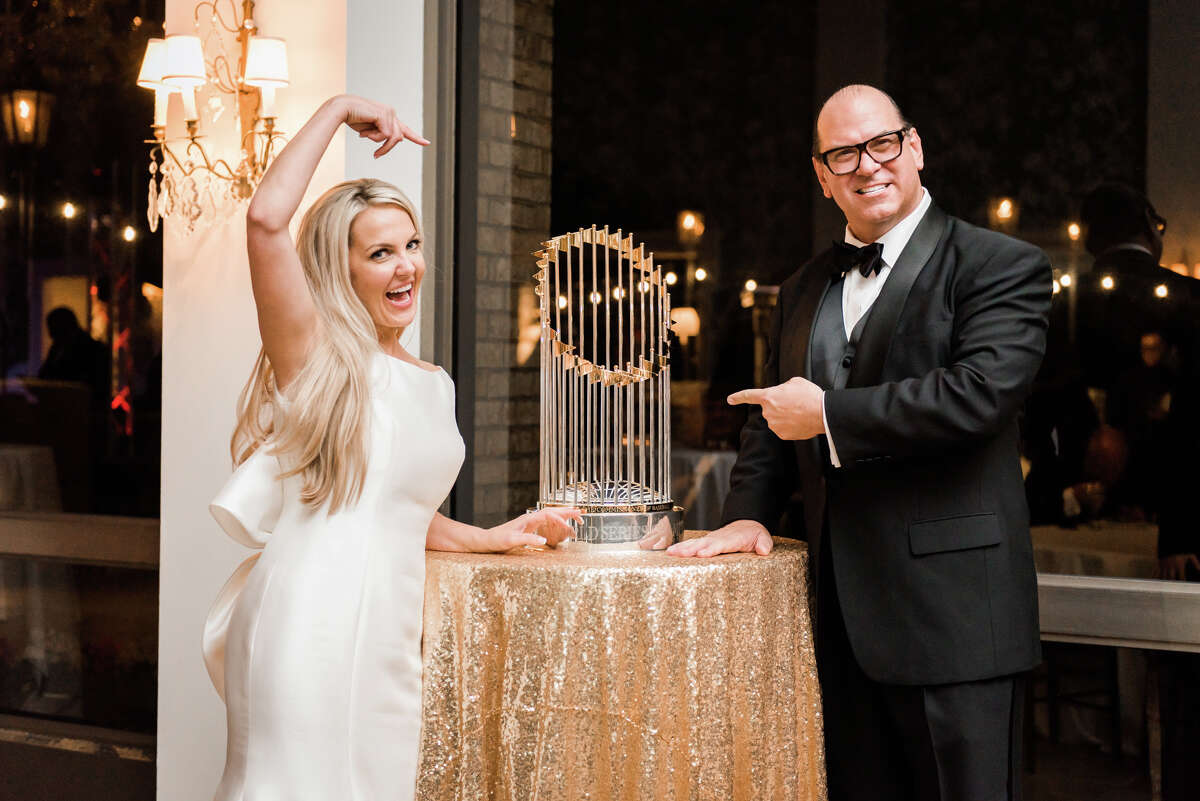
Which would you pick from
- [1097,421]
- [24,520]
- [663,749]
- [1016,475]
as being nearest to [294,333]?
[663,749]

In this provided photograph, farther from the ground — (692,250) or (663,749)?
(692,250)

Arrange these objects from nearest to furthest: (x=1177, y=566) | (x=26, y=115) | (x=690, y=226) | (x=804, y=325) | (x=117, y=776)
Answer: (x=804, y=325), (x=1177, y=566), (x=690, y=226), (x=117, y=776), (x=26, y=115)

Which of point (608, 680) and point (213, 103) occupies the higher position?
point (213, 103)

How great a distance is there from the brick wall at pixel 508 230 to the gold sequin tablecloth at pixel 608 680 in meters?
1.31

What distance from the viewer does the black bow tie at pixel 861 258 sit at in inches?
85.2

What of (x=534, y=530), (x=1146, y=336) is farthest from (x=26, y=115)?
(x=1146, y=336)

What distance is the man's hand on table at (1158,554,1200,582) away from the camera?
2.73m

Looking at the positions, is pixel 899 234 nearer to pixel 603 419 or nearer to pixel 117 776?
pixel 603 419

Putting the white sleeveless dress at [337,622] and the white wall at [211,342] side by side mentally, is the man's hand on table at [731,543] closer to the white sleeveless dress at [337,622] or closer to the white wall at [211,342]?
the white sleeveless dress at [337,622]

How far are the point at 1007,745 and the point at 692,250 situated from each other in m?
1.77

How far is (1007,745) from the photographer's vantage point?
2035 millimetres

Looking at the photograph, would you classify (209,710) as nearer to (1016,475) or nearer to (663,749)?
(663,749)

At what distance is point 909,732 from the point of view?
204 cm

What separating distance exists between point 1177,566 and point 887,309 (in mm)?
1240
